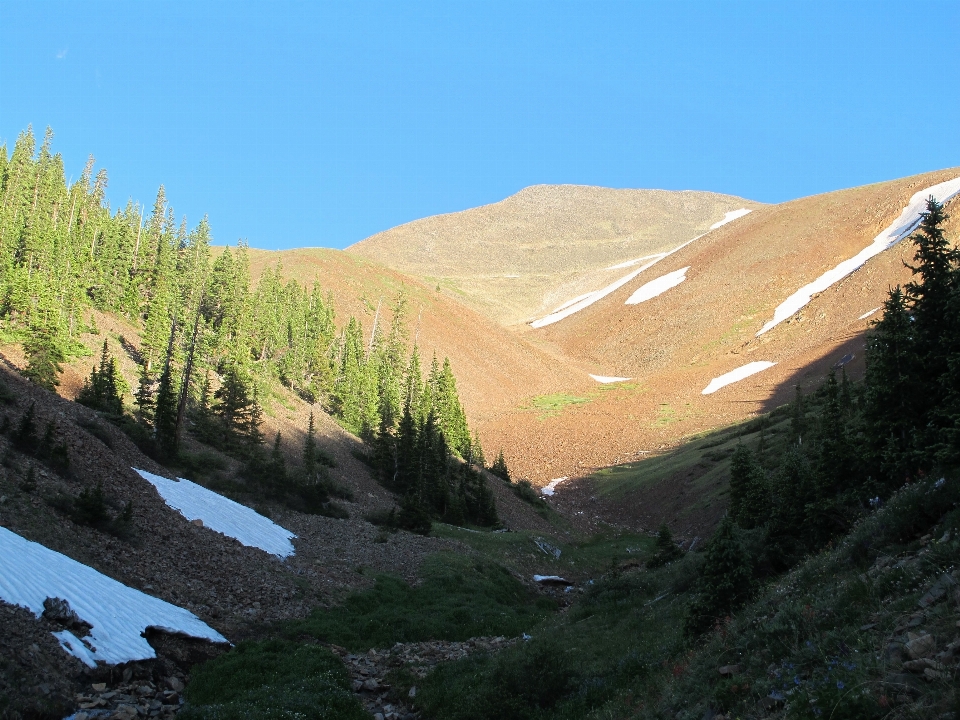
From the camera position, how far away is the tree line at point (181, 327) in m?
37.5

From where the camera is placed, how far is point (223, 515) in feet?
79.3

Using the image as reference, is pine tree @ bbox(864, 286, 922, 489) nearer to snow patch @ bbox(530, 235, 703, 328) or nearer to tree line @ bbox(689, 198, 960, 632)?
tree line @ bbox(689, 198, 960, 632)

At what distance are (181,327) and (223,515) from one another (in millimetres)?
38129

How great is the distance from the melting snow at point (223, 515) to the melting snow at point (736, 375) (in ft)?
210

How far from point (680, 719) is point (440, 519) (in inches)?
1295

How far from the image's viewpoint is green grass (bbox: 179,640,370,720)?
11.0 meters

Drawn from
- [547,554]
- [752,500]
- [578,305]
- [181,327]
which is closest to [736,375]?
[547,554]

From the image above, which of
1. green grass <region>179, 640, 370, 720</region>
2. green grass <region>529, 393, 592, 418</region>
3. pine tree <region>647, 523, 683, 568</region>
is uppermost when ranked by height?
green grass <region>529, 393, 592, 418</region>

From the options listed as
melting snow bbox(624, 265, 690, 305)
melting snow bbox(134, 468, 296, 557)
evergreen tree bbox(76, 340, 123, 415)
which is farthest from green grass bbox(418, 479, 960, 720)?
melting snow bbox(624, 265, 690, 305)

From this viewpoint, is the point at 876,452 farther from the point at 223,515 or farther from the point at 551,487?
the point at 551,487

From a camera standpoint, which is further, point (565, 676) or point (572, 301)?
point (572, 301)

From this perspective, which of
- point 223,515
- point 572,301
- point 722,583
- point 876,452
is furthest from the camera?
point 572,301

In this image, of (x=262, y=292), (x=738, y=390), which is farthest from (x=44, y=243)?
(x=738, y=390)

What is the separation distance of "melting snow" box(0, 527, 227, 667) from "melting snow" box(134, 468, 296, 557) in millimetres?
7571
